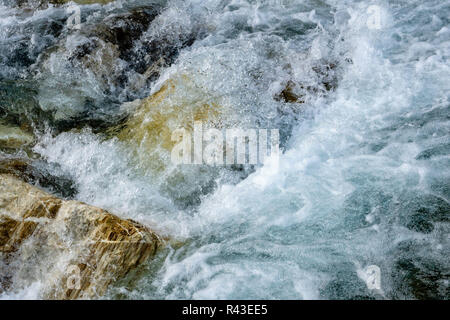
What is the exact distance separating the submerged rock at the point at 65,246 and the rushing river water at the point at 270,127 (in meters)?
0.16

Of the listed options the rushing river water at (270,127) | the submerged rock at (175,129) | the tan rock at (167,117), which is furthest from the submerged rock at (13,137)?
the tan rock at (167,117)

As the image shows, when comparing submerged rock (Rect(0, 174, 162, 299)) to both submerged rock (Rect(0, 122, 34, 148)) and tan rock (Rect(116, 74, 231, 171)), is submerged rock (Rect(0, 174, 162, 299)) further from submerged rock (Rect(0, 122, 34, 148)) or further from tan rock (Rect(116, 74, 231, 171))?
Answer: submerged rock (Rect(0, 122, 34, 148))

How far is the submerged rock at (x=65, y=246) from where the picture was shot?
3381mm

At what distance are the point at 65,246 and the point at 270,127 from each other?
2.83 m

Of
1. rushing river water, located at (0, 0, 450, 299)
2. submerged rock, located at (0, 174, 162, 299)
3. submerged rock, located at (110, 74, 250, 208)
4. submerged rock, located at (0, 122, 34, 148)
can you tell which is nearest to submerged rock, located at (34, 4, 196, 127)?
rushing river water, located at (0, 0, 450, 299)

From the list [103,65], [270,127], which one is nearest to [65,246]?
[270,127]

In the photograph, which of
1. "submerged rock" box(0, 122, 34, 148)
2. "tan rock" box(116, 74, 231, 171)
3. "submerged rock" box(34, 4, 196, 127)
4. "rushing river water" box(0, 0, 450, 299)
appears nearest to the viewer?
"rushing river water" box(0, 0, 450, 299)

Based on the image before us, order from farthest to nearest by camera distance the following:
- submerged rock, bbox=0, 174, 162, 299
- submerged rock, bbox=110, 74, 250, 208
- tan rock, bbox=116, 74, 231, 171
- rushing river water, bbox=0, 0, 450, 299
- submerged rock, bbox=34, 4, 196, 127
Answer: submerged rock, bbox=34, 4, 196, 127, tan rock, bbox=116, 74, 231, 171, submerged rock, bbox=110, 74, 250, 208, rushing river water, bbox=0, 0, 450, 299, submerged rock, bbox=0, 174, 162, 299

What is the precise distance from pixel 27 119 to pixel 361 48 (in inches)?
207

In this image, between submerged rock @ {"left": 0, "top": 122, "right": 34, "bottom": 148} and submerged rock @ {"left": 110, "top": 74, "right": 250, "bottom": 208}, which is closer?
submerged rock @ {"left": 110, "top": 74, "right": 250, "bottom": 208}

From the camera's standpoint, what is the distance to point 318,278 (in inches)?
134

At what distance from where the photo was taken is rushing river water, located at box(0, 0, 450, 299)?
351 cm

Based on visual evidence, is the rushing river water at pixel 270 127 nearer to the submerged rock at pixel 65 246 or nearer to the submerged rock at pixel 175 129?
the submerged rock at pixel 175 129

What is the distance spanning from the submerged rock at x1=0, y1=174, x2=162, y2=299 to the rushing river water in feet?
0.51
